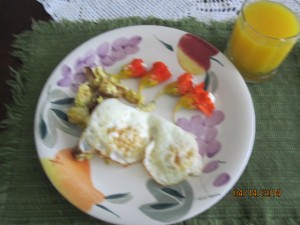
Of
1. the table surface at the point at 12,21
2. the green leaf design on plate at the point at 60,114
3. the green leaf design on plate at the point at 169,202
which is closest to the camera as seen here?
the green leaf design on plate at the point at 169,202

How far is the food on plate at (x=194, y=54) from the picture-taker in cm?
85

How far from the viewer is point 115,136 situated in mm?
708

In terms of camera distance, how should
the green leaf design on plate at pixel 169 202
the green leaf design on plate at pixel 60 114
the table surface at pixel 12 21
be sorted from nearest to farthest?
1. the green leaf design on plate at pixel 169 202
2. the green leaf design on plate at pixel 60 114
3. the table surface at pixel 12 21

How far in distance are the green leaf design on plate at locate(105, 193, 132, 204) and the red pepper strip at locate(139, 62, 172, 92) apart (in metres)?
0.25

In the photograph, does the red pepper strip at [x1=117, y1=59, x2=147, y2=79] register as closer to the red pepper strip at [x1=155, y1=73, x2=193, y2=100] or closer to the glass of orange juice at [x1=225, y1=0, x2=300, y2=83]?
the red pepper strip at [x1=155, y1=73, x2=193, y2=100]

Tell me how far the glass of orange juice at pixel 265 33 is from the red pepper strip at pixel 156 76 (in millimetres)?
193

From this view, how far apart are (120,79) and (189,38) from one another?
20 cm

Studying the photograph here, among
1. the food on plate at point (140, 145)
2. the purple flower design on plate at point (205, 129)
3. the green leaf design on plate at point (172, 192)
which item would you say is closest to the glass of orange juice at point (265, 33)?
the purple flower design on plate at point (205, 129)

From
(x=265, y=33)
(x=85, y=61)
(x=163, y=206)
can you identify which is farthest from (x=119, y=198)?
(x=265, y=33)

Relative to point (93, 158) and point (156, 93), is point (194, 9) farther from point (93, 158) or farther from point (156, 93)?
point (93, 158)

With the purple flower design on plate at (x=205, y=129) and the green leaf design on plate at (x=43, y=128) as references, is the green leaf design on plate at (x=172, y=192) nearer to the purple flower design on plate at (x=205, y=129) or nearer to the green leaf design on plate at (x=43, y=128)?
the purple flower design on plate at (x=205, y=129)

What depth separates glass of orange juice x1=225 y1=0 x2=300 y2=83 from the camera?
0.80 meters
